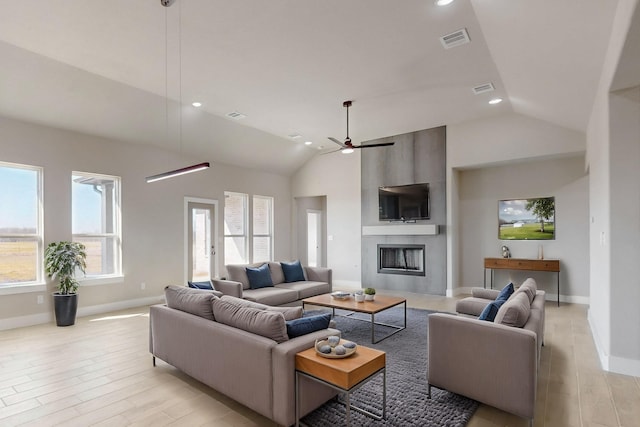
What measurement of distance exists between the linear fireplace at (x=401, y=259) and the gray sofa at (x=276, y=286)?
6.23 ft

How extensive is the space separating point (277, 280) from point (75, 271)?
327 cm

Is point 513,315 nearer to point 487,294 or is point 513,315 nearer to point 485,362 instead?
point 485,362

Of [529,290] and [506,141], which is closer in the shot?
[529,290]

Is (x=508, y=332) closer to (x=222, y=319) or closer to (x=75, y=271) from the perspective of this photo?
(x=222, y=319)

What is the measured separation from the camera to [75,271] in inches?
224

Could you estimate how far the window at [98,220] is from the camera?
5926 mm

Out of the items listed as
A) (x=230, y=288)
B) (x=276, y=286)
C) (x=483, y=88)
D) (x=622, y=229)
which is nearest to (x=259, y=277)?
(x=276, y=286)

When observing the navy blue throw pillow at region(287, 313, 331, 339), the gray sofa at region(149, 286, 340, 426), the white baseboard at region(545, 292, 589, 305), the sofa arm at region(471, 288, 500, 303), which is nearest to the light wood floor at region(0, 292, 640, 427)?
the gray sofa at region(149, 286, 340, 426)

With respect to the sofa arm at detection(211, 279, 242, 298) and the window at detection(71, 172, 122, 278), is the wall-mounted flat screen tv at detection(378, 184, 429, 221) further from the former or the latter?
the window at detection(71, 172, 122, 278)

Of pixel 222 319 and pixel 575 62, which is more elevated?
pixel 575 62

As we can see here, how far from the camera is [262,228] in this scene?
9.29m

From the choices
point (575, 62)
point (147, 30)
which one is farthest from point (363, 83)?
point (147, 30)

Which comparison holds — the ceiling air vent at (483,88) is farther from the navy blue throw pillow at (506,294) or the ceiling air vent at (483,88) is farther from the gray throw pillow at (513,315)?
the gray throw pillow at (513,315)

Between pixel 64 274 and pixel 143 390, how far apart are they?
10.7 feet
